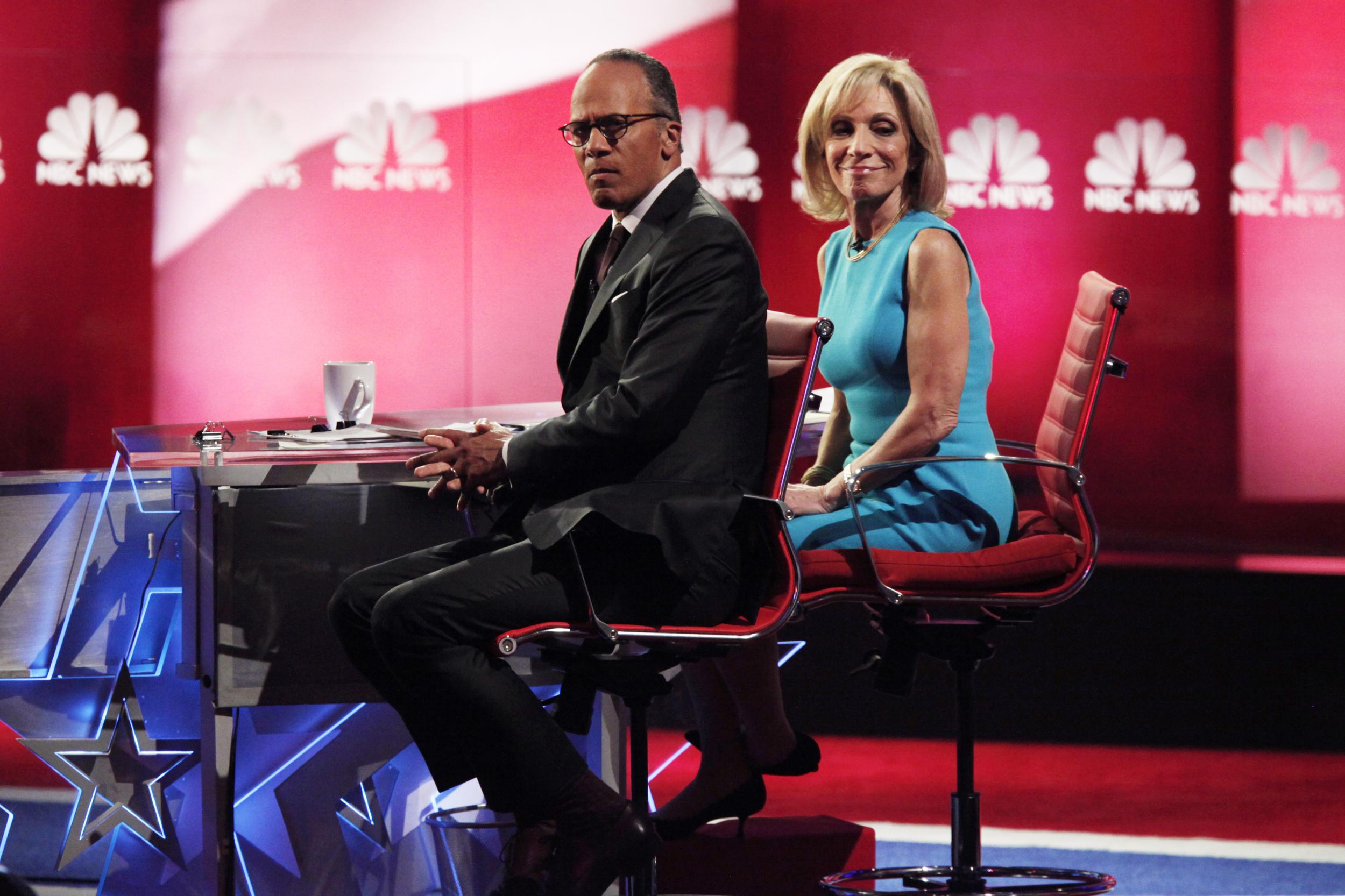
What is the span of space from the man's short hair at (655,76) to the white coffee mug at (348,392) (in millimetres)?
A: 788

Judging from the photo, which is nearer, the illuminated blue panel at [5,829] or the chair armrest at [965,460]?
the chair armrest at [965,460]

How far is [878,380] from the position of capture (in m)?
2.64

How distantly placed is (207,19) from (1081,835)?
12.5 ft

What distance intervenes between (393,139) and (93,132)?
1020mm

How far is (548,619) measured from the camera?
83.3 inches

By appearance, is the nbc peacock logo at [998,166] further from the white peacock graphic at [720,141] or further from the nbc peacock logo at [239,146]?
the nbc peacock logo at [239,146]

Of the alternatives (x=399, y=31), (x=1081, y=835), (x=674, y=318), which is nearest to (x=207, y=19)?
(x=399, y=31)

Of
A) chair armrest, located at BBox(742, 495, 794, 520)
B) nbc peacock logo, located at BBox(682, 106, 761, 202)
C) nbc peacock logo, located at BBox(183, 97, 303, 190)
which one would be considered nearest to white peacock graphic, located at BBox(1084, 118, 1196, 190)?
nbc peacock logo, located at BBox(682, 106, 761, 202)

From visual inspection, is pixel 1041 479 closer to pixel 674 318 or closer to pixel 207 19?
pixel 674 318

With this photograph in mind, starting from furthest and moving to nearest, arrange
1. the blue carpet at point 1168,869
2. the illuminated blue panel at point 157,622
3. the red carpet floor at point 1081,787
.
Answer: the red carpet floor at point 1081,787 < the blue carpet at point 1168,869 < the illuminated blue panel at point 157,622

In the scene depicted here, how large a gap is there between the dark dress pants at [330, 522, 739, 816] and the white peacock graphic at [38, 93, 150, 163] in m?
3.41

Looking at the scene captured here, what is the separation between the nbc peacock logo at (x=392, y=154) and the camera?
16.4 feet

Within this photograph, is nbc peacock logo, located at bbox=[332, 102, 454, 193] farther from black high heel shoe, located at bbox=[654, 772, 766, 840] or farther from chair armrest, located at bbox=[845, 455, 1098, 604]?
chair armrest, located at bbox=[845, 455, 1098, 604]

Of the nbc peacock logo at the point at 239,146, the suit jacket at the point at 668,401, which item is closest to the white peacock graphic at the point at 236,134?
the nbc peacock logo at the point at 239,146
